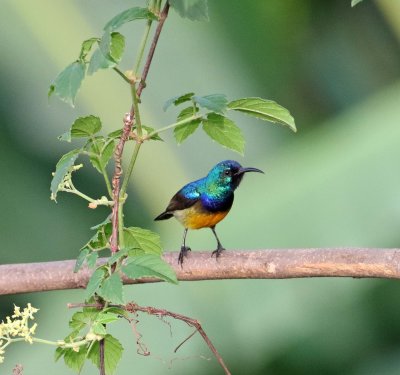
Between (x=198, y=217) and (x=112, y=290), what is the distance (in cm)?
80

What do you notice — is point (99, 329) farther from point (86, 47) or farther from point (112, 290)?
point (86, 47)

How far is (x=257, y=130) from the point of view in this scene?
1.95 m

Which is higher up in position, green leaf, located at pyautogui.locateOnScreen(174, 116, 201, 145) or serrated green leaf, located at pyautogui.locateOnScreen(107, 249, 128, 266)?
green leaf, located at pyautogui.locateOnScreen(174, 116, 201, 145)

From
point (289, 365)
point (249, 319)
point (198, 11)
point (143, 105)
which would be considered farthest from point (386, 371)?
point (198, 11)

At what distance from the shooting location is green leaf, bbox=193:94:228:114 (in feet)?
2.76

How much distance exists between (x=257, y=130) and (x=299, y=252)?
88 centimetres

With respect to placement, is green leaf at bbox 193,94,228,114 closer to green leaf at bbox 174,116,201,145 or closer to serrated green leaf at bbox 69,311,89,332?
green leaf at bbox 174,116,201,145

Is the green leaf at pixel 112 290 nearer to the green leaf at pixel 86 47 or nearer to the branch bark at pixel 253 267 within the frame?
the green leaf at pixel 86 47

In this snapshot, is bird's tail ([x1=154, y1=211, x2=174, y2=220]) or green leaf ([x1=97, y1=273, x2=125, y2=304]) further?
bird's tail ([x1=154, y1=211, x2=174, y2=220])

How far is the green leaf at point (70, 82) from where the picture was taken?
31.2 inches

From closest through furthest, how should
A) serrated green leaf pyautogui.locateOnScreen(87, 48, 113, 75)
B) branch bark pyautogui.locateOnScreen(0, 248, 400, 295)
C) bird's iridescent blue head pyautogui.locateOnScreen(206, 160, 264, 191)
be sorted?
serrated green leaf pyautogui.locateOnScreen(87, 48, 113, 75), branch bark pyautogui.locateOnScreen(0, 248, 400, 295), bird's iridescent blue head pyautogui.locateOnScreen(206, 160, 264, 191)

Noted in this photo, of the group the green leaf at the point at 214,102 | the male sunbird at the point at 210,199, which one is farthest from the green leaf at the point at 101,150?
the male sunbird at the point at 210,199

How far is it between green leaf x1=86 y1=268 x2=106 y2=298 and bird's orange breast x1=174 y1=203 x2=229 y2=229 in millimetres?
756

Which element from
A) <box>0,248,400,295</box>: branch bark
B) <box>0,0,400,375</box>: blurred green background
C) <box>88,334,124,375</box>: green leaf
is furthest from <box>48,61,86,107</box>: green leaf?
<box>0,0,400,375</box>: blurred green background
